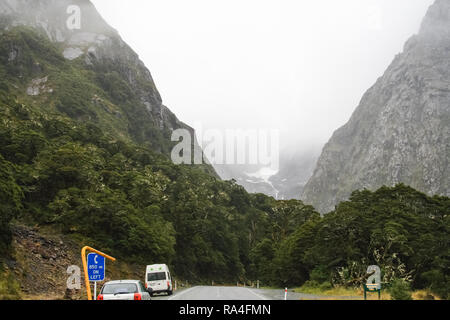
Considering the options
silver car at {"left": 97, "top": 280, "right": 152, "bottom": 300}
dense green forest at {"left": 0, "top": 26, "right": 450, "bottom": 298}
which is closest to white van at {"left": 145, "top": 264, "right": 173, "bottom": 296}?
dense green forest at {"left": 0, "top": 26, "right": 450, "bottom": 298}

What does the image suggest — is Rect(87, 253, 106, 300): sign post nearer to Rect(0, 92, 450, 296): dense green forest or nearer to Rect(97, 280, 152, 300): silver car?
Rect(97, 280, 152, 300): silver car

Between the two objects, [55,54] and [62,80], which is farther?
[55,54]

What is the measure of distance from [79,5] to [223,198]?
126 metres

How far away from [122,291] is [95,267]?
6.81 ft

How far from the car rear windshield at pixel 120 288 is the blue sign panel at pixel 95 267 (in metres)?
1.32

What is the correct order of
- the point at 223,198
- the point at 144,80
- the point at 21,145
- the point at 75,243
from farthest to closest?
the point at 144,80
the point at 223,198
the point at 21,145
the point at 75,243

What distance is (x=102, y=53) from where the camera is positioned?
16250 cm

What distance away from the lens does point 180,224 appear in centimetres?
7081

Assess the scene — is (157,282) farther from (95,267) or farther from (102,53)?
(102,53)

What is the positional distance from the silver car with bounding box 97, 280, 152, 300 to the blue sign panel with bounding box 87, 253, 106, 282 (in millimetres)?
1356

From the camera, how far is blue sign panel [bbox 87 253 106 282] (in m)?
15.5

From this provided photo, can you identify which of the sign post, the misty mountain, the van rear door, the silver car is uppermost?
the misty mountain

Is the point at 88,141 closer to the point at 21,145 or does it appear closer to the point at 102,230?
the point at 21,145
